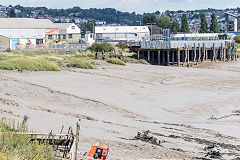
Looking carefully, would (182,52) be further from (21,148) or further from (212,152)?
(21,148)

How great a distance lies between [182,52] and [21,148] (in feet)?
140

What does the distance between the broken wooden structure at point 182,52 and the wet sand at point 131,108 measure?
13521mm

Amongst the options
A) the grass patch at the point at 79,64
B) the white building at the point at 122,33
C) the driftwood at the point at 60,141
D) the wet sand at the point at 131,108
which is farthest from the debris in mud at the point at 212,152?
the white building at the point at 122,33

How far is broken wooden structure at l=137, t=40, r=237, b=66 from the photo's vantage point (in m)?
52.1

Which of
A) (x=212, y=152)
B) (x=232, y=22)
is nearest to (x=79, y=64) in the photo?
(x=212, y=152)

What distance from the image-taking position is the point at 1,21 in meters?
69.6

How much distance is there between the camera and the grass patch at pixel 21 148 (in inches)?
452

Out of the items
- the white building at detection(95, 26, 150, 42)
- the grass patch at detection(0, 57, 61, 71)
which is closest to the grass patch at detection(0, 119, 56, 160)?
the grass patch at detection(0, 57, 61, 71)

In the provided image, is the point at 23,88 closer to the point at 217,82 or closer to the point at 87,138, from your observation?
the point at 87,138

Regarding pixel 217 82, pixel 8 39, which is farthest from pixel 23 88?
pixel 8 39

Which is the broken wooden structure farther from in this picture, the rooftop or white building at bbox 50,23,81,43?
white building at bbox 50,23,81,43

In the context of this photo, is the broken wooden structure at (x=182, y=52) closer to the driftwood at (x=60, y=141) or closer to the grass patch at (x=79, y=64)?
the grass patch at (x=79, y=64)

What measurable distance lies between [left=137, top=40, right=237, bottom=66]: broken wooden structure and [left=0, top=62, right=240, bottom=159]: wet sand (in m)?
13.5

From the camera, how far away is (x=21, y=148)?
12.2 m
